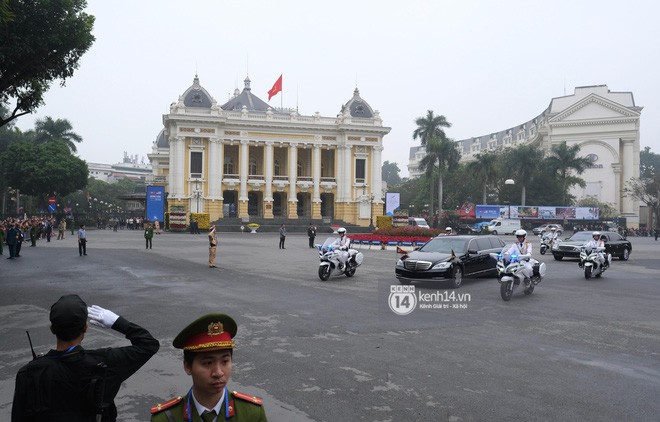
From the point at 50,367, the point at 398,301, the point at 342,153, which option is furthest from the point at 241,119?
the point at 50,367

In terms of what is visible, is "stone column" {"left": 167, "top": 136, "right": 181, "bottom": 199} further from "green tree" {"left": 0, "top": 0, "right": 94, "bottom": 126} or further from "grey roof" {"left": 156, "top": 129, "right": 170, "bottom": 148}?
"green tree" {"left": 0, "top": 0, "right": 94, "bottom": 126}

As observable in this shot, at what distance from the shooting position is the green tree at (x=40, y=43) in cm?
1395

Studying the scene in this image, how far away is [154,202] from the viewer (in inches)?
2164

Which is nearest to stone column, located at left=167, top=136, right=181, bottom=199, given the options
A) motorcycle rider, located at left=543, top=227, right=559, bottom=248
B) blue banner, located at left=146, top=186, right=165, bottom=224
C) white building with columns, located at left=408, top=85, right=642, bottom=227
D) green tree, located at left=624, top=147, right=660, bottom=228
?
blue banner, located at left=146, top=186, right=165, bottom=224

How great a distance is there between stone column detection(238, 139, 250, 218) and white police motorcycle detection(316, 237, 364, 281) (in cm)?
4982

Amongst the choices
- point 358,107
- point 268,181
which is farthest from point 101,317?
point 358,107

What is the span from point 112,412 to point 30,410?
421 mm

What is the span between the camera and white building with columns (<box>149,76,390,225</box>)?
2490 inches

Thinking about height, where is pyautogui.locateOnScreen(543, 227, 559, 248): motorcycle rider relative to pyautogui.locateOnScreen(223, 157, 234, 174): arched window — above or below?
below

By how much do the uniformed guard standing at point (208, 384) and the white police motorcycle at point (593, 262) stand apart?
1619 cm

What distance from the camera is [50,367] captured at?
2900 millimetres

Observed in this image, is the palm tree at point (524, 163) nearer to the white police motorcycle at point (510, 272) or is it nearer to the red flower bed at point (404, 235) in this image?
the red flower bed at point (404, 235)

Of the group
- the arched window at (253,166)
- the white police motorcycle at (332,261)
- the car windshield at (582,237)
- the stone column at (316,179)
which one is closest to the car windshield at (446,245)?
the white police motorcycle at (332,261)

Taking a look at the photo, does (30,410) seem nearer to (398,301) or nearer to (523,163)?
(398,301)
